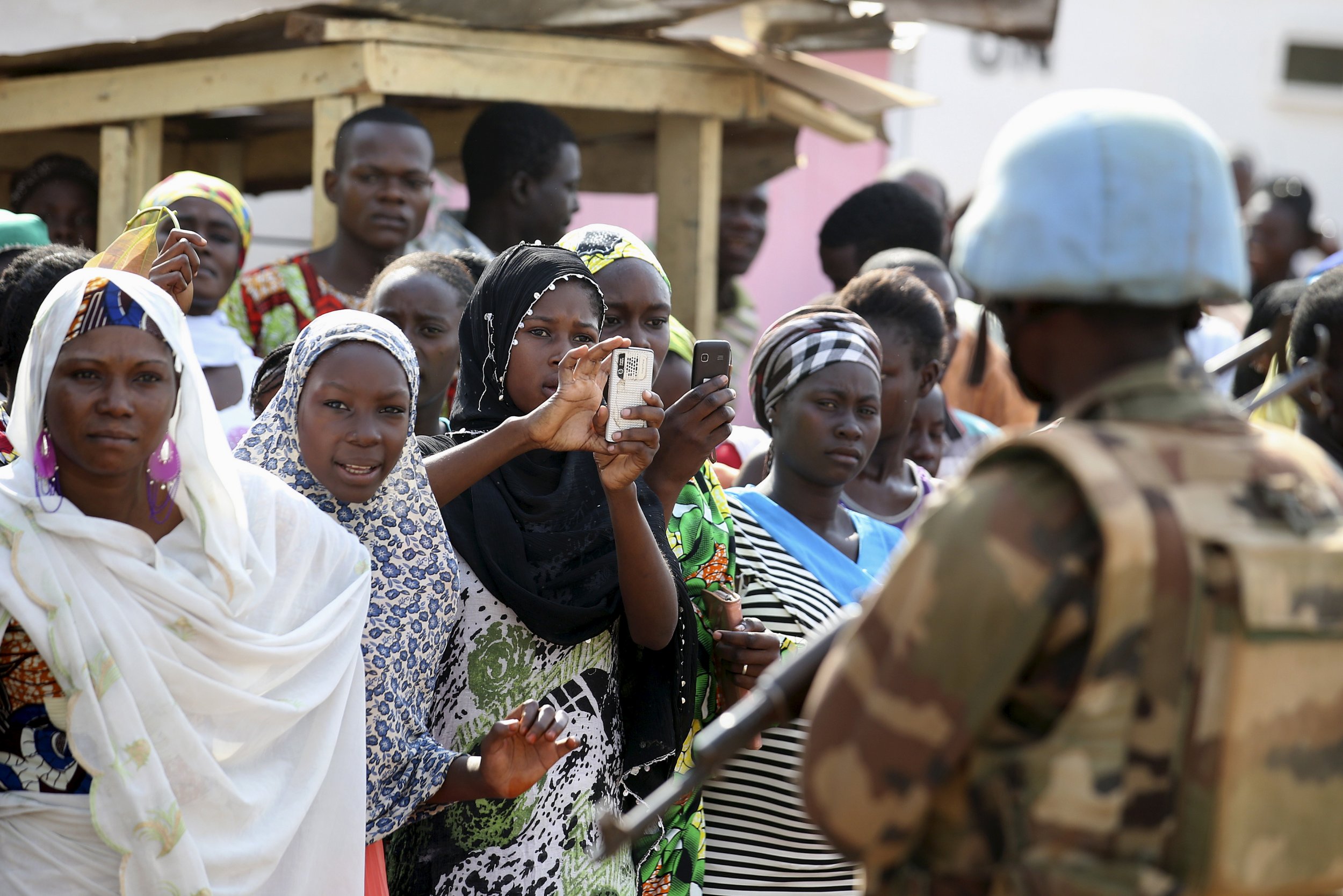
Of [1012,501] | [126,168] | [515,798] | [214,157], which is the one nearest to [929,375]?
[515,798]

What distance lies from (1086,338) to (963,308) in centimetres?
460

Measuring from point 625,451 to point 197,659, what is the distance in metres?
0.96

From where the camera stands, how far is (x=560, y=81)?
588cm

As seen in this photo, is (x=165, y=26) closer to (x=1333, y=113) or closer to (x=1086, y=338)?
(x=1086, y=338)

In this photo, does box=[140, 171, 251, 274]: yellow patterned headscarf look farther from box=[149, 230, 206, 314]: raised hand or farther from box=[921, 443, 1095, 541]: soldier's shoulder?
box=[921, 443, 1095, 541]: soldier's shoulder

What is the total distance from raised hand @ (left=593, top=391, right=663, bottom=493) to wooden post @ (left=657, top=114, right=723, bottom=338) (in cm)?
310

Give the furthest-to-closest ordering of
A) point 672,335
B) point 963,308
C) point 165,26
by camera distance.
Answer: point 963,308 → point 165,26 → point 672,335

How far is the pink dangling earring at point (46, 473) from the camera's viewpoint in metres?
2.78

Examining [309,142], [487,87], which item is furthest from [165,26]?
[309,142]

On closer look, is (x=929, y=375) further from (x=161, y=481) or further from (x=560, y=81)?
(x=161, y=481)

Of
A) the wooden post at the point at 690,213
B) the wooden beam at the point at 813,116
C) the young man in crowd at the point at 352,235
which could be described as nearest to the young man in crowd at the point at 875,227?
the wooden beam at the point at 813,116

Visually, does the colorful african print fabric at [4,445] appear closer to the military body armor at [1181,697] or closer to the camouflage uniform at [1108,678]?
the camouflage uniform at [1108,678]

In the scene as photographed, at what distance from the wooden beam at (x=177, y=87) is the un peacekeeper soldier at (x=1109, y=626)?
4.00 metres

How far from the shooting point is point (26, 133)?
6.98 metres
